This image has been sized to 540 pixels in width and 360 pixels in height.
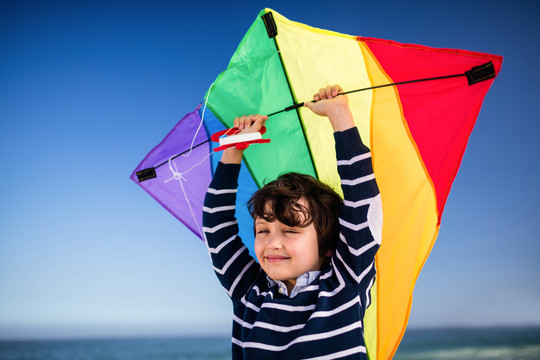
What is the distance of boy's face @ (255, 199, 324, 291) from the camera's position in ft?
3.89

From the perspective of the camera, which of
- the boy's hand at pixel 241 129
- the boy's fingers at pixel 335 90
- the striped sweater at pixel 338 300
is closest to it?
the striped sweater at pixel 338 300

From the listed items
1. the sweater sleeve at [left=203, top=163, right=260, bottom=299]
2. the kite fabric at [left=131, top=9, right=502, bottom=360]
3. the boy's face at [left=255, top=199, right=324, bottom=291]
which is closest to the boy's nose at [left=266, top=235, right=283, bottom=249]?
the boy's face at [left=255, top=199, right=324, bottom=291]

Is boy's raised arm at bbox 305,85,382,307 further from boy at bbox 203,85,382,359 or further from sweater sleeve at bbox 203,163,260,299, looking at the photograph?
sweater sleeve at bbox 203,163,260,299

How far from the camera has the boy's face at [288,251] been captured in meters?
1.19

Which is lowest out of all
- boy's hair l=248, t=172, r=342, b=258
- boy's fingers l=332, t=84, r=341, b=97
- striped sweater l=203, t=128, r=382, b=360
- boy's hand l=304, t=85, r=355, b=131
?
striped sweater l=203, t=128, r=382, b=360

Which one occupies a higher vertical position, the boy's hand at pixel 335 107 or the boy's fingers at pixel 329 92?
the boy's fingers at pixel 329 92

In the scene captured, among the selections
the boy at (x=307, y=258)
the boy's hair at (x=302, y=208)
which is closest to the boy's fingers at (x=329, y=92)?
the boy at (x=307, y=258)

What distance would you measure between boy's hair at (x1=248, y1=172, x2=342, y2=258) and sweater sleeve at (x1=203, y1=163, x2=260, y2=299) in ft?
0.52

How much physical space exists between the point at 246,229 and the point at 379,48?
958mm

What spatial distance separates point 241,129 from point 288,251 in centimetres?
55

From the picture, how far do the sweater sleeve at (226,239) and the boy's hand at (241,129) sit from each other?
26 millimetres

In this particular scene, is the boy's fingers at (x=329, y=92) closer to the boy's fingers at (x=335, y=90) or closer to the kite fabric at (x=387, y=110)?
the boy's fingers at (x=335, y=90)

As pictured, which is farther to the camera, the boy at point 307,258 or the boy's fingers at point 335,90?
the boy's fingers at point 335,90

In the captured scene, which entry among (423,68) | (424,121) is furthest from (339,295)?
(423,68)
